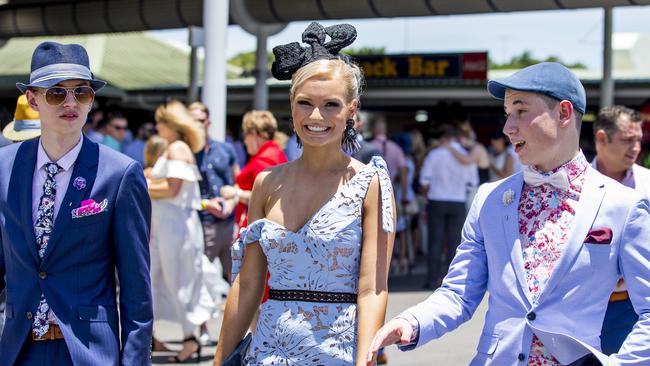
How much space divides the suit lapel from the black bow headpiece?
3.16 feet

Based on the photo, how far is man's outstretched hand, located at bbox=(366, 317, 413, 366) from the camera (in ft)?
10.9

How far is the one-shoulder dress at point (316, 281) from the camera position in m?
3.65

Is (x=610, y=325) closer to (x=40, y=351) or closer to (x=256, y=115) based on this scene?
(x=40, y=351)

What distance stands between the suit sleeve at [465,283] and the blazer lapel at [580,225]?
300 millimetres

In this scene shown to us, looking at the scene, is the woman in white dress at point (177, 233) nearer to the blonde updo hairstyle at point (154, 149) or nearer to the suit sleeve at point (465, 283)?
the blonde updo hairstyle at point (154, 149)

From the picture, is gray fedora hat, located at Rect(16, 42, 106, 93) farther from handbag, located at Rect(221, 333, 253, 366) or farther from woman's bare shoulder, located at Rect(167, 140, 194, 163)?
woman's bare shoulder, located at Rect(167, 140, 194, 163)

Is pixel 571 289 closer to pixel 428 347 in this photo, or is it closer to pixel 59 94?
pixel 59 94

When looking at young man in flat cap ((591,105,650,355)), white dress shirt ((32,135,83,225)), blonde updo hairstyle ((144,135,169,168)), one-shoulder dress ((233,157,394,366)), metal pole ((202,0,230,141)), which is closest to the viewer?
one-shoulder dress ((233,157,394,366))

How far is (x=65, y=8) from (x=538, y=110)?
56.9ft

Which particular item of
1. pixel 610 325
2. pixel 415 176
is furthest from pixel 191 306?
pixel 415 176

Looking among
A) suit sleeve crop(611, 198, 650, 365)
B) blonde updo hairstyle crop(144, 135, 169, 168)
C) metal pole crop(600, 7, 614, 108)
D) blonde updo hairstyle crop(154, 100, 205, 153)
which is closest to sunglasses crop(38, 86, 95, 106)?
suit sleeve crop(611, 198, 650, 365)

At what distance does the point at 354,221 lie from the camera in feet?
12.2

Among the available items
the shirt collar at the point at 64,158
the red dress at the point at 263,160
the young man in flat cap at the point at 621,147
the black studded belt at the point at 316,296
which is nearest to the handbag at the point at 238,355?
the black studded belt at the point at 316,296

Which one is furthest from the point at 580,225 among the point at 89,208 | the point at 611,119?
the point at 611,119
